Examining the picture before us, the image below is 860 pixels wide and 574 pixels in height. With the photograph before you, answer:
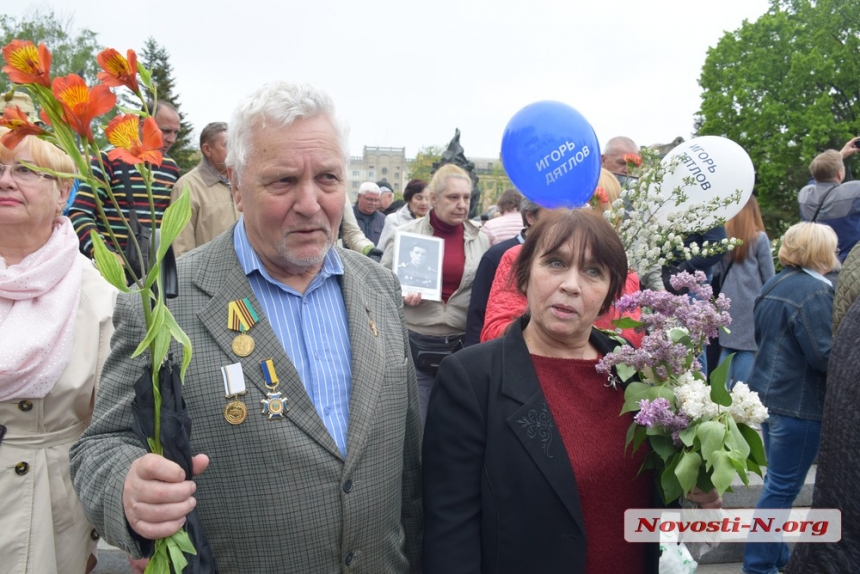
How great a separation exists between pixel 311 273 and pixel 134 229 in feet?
2.31

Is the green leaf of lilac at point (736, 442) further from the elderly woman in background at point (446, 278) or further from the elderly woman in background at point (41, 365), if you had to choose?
the elderly woman in background at point (446, 278)

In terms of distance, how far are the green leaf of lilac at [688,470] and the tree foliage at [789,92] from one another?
31.7 m

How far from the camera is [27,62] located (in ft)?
3.92

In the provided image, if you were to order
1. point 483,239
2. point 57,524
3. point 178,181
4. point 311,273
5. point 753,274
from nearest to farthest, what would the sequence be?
point 311,273 → point 57,524 → point 178,181 → point 483,239 → point 753,274

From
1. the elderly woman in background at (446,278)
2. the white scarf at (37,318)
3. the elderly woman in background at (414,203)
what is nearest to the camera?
the white scarf at (37,318)

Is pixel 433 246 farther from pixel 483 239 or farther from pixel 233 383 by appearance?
pixel 233 383

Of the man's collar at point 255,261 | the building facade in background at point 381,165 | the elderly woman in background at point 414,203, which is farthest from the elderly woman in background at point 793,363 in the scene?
the building facade in background at point 381,165

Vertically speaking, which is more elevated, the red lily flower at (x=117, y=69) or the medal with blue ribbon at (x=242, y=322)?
the red lily flower at (x=117, y=69)

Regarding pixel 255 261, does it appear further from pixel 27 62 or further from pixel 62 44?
pixel 62 44

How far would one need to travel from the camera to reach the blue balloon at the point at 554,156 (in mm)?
3850

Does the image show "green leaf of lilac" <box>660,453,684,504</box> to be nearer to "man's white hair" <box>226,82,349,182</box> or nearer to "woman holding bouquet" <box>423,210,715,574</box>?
"woman holding bouquet" <box>423,210,715,574</box>

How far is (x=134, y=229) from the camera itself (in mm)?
1417

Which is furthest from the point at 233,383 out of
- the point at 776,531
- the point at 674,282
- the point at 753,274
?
the point at 753,274

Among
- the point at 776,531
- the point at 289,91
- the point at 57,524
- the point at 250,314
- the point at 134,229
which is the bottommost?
the point at 776,531
